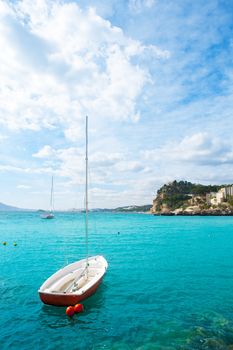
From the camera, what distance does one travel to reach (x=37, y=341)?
12.0 metres

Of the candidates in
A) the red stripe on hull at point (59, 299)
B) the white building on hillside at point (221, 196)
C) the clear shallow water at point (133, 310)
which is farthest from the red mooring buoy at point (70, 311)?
the white building on hillside at point (221, 196)

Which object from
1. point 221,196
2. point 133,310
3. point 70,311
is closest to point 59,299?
point 70,311

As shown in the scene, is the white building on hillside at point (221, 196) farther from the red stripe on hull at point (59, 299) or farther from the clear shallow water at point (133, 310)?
the red stripe on hull at point (59, 299)

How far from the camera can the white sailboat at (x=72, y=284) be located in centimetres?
1506

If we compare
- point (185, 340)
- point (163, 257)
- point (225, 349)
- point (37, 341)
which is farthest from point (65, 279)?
point (163, 257)

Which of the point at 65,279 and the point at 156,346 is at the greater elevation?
the point at 65,279

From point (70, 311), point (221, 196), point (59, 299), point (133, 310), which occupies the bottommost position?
point (133, 310)

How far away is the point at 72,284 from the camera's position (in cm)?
1811

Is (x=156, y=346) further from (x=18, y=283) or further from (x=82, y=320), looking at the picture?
(x=18, y=283)

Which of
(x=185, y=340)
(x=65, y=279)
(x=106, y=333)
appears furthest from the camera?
(x=65, y=279)

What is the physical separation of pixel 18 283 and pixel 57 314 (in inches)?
284

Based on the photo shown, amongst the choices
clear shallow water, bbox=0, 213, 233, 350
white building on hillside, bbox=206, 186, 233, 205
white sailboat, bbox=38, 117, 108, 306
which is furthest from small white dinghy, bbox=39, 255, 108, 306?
white building on hillside, bbox=206, 186, 233, 205

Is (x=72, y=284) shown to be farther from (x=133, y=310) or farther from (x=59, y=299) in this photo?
(x=133, y=310)

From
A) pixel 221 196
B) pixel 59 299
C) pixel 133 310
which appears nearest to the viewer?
pixel 59 299
